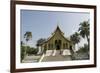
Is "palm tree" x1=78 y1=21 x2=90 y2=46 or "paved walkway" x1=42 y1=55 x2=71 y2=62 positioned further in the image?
"palm tree" x1=78 y1=21 x2=90 y2=46

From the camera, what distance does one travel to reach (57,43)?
2.09 m

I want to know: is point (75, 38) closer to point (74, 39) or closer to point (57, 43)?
point (74, 39)

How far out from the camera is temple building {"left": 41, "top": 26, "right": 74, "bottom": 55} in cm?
205

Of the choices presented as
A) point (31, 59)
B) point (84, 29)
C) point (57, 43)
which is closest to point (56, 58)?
point (57, 43)

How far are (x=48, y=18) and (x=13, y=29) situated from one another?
398 mm

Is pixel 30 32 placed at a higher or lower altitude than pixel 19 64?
higher

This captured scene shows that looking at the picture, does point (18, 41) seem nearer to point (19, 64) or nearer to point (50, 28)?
point (19, 64)

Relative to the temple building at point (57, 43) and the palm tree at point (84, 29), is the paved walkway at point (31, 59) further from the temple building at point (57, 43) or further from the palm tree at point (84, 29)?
the palm tree at point (84, 29)

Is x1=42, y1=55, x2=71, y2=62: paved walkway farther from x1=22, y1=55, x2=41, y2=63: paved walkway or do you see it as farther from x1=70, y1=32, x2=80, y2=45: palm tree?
x1=70, y1=32, x2=80, y2=45: palm tree

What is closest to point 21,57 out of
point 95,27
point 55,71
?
point 55,71

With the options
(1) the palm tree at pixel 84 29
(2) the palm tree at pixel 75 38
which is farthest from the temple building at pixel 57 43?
(1) the palm tree at pixel 84 29

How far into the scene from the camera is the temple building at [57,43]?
205cm

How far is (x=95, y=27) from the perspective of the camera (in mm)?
2213

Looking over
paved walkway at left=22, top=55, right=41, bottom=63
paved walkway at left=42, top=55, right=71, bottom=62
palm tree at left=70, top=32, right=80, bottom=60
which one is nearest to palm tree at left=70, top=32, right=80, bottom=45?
palm tree at left=70, top=32, right=80, bottom=60
